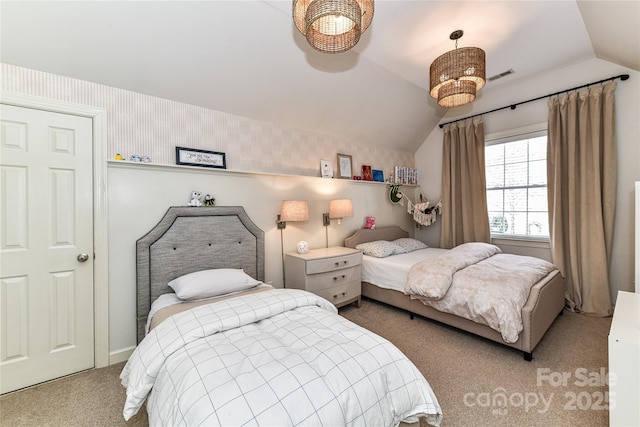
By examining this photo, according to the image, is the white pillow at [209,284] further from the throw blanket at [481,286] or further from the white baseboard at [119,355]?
the throw blanket at [481,286]

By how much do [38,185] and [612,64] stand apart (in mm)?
5558

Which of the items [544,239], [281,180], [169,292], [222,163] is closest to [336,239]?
[281,180]

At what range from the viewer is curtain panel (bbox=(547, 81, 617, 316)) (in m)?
2.86

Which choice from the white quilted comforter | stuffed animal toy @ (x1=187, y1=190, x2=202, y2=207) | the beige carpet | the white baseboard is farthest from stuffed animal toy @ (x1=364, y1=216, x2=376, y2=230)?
the white baseboard

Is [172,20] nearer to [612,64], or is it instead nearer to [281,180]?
→ [281,180]

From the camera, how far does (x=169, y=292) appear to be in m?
2.22

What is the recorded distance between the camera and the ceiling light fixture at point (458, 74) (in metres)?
2.16

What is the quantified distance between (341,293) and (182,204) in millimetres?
1898

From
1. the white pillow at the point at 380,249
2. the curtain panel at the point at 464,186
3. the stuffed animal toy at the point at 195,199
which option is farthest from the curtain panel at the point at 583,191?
the stuffed animal toy at the point at 195,199

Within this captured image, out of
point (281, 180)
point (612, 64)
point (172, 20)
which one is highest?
point (612, 64)

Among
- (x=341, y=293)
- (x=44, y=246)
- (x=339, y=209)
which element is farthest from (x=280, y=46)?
(x=341, y=293)

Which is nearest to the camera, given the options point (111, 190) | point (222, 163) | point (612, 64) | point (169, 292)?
point (111, 190)

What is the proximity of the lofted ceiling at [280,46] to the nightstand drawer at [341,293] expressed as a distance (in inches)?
78.3

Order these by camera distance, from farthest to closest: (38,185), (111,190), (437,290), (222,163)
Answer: (222,163) < (437,290) < (111,190) < (38,185)
